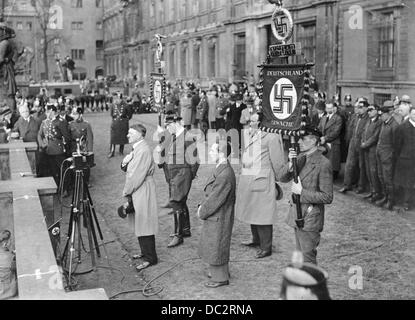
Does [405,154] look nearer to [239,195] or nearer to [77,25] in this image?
[239,195]

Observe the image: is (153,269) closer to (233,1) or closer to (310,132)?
(310,132)

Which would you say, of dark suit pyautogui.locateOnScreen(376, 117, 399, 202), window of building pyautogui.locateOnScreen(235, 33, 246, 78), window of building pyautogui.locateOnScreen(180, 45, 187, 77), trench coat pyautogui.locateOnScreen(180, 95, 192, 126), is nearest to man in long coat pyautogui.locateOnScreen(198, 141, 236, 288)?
dark suit pyautogui.locateOnScreen(376, 117, 399, 202)

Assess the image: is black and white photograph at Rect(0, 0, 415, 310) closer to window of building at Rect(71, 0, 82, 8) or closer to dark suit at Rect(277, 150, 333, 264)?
dark suit at Rect(277, 150, 333, 264)

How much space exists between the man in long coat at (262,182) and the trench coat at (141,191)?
1.35 metres

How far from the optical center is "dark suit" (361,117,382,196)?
10.8 meters

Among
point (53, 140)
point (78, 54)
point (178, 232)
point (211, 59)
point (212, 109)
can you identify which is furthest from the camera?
point (78, 54)

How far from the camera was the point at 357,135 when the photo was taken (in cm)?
1141

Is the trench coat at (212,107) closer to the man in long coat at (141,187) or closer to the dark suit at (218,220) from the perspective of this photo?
the man in long coat at (141,187)

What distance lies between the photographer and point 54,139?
1200 cm

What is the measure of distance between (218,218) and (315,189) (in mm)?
1229

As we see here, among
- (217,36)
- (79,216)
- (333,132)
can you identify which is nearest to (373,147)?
(333,132)

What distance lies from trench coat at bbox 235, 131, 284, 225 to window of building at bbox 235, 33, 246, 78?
70.9ft
